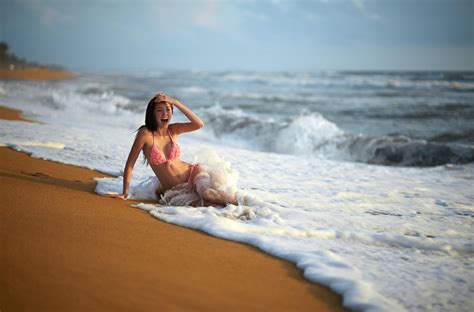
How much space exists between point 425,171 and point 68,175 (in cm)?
668

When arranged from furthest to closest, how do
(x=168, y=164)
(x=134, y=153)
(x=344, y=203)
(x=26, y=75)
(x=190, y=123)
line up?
(x=26, y=75)
(x=344, y=203)
(x=190, y=123)
(x=168, y=164)
(x=134, y=153)

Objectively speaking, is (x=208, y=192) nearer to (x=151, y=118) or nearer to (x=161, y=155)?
(x=161, y=155)

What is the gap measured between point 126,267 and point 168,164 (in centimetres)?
200

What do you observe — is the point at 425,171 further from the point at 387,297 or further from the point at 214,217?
the point at 387,297

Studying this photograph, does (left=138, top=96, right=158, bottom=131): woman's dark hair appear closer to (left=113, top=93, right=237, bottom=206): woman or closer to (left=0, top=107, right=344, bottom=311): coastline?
(left=113, top=93, right=237, bottom=206): woman

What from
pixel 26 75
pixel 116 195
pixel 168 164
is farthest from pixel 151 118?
pixel 26 75

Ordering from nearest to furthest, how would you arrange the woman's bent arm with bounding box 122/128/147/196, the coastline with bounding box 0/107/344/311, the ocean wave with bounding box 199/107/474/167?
the coastline with bounding box 0/107/344/311 → the woman's bent arm with bounding box 122/128/147/196 → the ocean wave with bounding box 199/107/474/167

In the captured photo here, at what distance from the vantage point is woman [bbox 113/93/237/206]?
4.66 m

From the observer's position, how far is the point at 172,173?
4.83 metres

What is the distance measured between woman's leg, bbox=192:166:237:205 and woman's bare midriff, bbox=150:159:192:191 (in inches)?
6.9

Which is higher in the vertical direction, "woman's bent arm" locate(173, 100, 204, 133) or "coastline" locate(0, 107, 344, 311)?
"woman's bent arm" locate(173, 100, 204, 133)

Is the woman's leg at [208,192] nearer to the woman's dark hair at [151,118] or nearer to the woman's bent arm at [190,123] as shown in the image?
the woman's bent arm at [190,123]

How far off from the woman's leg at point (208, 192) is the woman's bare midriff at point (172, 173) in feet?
0.57

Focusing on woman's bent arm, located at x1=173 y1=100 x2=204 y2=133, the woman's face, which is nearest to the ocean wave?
woman's bent arm, located at x1=173 y1=100 x2=204 y2=133
